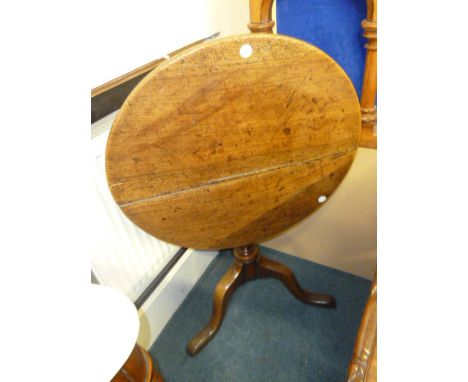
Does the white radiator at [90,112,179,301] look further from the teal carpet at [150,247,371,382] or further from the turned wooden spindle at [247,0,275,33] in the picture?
the turned wooden spindle at [247,0,275,33]

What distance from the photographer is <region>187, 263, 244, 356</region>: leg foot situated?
134cm

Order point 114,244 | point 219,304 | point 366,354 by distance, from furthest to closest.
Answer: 1. point 219,304
2. point 114,244
3. point 366,354

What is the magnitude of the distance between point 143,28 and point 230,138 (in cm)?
53

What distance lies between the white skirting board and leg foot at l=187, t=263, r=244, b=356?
0.60 feet

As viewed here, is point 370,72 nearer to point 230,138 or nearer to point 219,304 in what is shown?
point 230,138

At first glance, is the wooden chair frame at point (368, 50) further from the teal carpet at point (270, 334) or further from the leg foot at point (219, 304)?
the teal carpet at point (270, 334)

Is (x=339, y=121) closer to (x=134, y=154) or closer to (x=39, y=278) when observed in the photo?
(x=134, y=154)

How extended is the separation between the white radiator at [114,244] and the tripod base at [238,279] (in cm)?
30

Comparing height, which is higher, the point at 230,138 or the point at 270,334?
the point at 230,138

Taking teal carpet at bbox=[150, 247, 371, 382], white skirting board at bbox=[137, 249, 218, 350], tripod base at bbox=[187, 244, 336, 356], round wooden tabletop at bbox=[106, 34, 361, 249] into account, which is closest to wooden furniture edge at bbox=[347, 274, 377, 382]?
round wooden tabletop at bbox=[106, 34, 361, 249]

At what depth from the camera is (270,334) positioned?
1.41 m

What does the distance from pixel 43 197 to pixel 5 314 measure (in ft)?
0.51

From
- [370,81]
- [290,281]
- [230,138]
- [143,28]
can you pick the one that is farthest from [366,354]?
[143,28]
